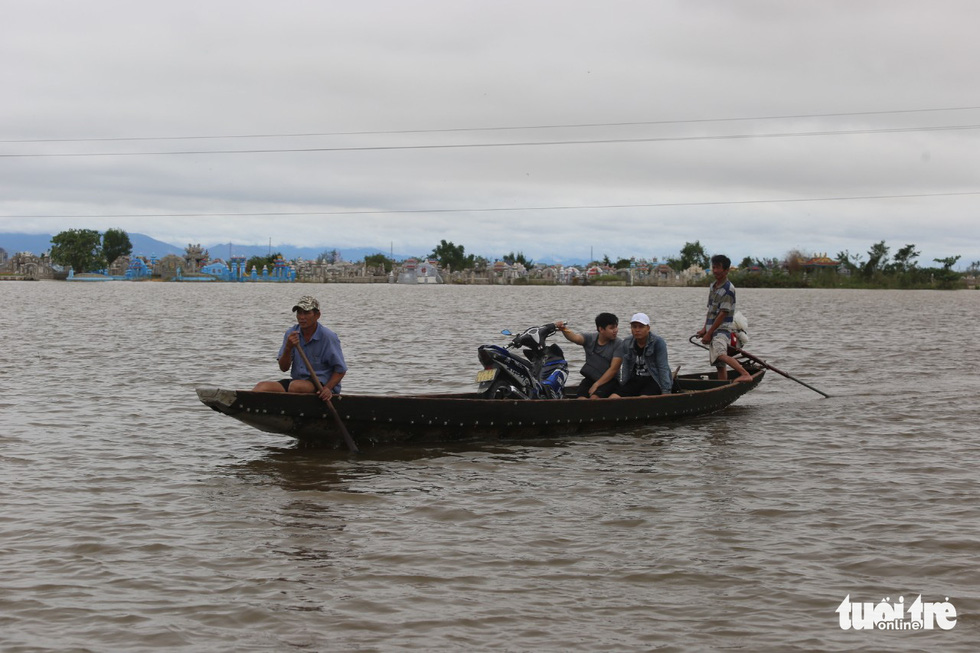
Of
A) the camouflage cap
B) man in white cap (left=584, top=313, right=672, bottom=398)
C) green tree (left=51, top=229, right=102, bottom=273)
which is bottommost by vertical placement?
man in white cap (left=584, top=313, right=672, bottom=398)

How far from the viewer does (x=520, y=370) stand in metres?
12.5

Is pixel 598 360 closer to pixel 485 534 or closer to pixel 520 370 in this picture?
pixel 520 370

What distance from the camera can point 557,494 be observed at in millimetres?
9734

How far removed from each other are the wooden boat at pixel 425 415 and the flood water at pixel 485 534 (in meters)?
0.22

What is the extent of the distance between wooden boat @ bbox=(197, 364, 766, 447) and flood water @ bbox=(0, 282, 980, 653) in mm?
220

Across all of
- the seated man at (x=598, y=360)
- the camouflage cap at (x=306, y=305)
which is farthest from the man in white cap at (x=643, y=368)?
the camouflage cap at (x=306, y=305)

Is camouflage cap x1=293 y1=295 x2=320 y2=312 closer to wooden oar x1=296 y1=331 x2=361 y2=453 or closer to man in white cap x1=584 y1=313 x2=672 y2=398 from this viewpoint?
wooden oar x1=296 y1=331 x2=361 y2=453

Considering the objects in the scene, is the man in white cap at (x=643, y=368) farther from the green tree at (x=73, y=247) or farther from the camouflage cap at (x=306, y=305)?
the green tree at (x=73, y=247)

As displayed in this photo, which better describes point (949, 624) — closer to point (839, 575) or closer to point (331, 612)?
point (839, 575)

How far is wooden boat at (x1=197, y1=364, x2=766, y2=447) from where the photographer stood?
1084 cm

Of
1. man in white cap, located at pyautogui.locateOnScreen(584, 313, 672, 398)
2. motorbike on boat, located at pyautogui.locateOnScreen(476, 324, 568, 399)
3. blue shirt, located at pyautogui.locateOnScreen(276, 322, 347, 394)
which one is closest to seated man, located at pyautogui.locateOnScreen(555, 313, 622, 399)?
man in white cap, located at pyautogui.locateOnScreen(584, 313, 672, 398)

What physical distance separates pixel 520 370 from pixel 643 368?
7.34ft

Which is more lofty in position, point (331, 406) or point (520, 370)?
point (520, 370)

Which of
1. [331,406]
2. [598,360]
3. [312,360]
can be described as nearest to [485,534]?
[331,406]
